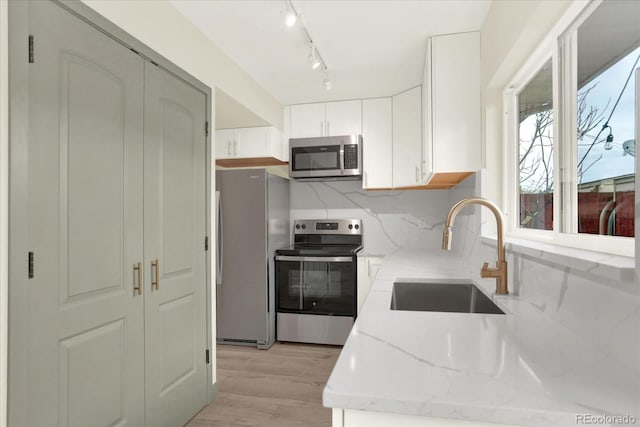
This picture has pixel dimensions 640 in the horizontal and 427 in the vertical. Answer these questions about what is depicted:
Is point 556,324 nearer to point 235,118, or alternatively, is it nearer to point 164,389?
point 164,389

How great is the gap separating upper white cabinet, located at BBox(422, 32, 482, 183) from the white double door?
5.06ft

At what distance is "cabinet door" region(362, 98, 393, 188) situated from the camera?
355cm

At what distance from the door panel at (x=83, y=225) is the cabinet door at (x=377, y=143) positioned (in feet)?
7.44

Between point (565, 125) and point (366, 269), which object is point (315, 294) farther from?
point (565, 125)

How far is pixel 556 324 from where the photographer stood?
101 cm

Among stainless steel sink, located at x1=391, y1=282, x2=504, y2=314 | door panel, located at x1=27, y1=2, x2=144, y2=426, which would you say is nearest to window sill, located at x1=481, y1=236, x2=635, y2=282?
stainless steel sink, located at x1=391, y1=282, x2=504, y2=314

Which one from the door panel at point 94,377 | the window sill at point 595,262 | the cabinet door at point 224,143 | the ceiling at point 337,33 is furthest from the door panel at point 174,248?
the window sill at point 595,262

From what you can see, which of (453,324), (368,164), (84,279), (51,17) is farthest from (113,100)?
(368,164)

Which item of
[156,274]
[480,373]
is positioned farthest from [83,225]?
[480,373]

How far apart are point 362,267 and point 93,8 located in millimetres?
2710

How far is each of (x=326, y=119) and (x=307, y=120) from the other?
20 centimetres

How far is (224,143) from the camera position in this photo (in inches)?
141

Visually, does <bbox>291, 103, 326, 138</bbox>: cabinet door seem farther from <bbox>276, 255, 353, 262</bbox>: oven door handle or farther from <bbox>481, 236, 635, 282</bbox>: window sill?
<bbox>481, 236, 635, 282</bbox>: window sill

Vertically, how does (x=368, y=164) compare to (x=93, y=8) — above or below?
below
